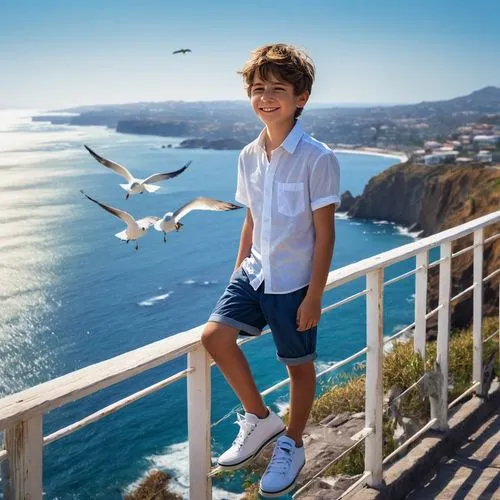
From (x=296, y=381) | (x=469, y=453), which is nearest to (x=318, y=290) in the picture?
(x=296, y=381)

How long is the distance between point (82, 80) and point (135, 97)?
242 inches

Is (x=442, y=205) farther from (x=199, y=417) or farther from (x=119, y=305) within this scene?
(x=199, y=417)

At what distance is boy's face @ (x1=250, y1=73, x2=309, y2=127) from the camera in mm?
1751

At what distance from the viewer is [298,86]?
1769 millimetres

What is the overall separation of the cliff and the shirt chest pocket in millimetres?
18725

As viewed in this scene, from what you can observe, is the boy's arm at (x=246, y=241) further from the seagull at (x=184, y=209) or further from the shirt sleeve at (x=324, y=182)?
the seagull at (x=184, y=209)

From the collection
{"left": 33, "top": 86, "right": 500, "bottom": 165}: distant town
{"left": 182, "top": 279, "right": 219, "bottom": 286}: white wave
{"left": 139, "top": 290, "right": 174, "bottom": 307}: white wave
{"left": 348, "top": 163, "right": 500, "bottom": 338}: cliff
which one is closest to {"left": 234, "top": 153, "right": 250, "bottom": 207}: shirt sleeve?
{"left": 348, "top": 163, "right": 500, "bottom": 338}: cliff

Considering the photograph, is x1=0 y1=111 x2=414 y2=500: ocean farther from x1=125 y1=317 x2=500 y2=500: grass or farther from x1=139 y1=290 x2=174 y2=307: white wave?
x1=125 y1=317 x2=500 y2=500: grass

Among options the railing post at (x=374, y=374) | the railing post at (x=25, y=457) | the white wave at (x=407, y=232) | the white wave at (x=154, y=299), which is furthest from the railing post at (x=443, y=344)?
the white wave at (x=407, y=232)

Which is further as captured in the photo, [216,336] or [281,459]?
[281,459]

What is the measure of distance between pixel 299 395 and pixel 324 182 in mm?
553

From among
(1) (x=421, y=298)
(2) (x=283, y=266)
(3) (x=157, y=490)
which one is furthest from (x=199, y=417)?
(3) (x=157, y=490)

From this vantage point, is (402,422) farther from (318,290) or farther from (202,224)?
(202,224)

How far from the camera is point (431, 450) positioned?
2.71 metres
